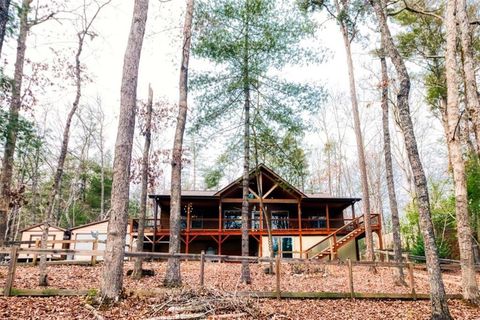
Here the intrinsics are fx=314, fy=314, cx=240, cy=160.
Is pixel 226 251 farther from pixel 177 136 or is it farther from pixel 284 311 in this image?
pixel 284 311

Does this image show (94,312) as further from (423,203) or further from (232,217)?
(232,217)

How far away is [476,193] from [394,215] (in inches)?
242

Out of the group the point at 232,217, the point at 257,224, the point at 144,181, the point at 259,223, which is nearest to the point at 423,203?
the point at 144,181

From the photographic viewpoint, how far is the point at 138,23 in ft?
23.6

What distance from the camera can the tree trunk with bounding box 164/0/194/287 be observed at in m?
8.76

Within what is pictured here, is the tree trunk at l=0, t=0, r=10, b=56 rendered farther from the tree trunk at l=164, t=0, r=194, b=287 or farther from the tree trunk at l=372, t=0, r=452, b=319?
the tree trunk at l=372, t=0, r=452, b=319

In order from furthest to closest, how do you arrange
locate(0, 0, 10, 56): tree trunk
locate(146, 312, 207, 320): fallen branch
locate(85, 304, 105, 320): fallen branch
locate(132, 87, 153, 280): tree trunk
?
locate(132, 87, 153, 280): tree trunk → locate(0, 0, 10, 56): tree trunk → locate(146, 312, 207, 320): fallen branch → locate(85, 304, 105, 320): fallen branch

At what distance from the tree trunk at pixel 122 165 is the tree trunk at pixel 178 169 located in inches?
110

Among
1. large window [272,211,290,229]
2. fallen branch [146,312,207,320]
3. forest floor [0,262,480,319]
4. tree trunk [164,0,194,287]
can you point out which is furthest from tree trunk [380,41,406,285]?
large window [272,211,290,229]

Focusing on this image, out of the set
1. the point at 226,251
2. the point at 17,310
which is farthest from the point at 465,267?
the point at 226,251

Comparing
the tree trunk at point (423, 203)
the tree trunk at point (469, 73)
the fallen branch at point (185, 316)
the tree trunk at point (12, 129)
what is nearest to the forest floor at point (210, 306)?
the fallen branch at point (185, 316)

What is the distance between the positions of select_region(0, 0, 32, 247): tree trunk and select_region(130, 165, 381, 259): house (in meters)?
9.08

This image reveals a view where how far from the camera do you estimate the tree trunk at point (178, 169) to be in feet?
28.7

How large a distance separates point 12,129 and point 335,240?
15694 millimetres
